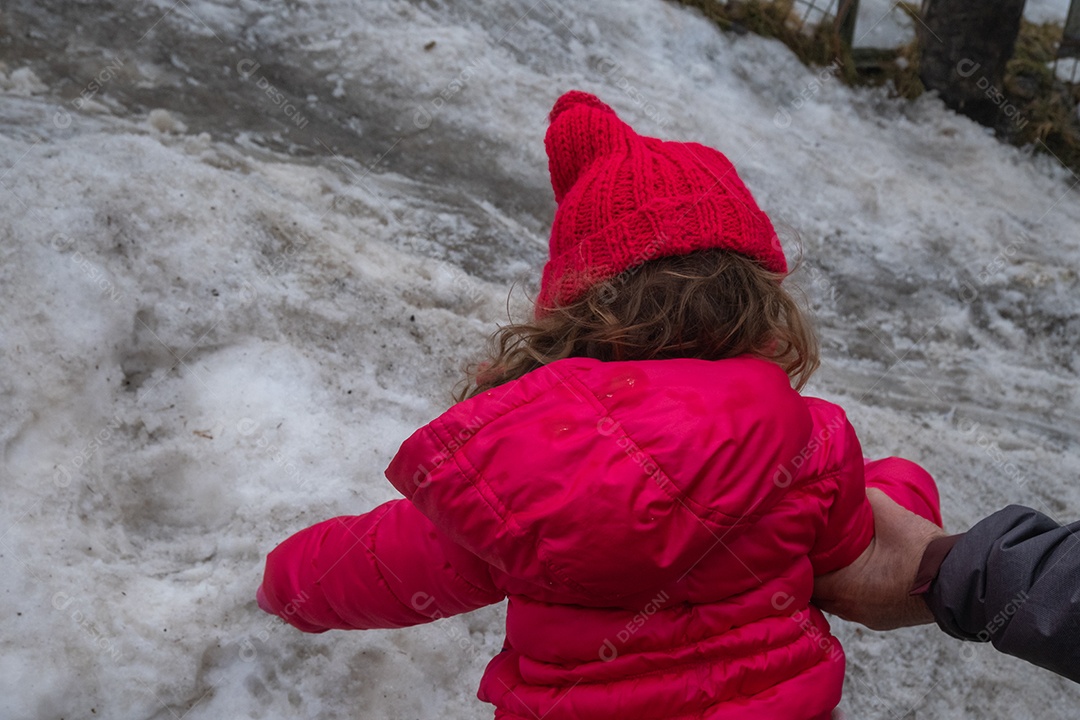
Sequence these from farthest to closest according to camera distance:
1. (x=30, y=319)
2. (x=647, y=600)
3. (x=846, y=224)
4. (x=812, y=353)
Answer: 1. (x=846, y=224)
2. (x=30, y=319)
3. (x=812, y=353)
4. (x=647, y=600)

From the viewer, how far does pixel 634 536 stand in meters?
1.44

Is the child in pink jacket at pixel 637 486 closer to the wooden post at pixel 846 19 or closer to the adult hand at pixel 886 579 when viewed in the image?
the adult hand at pixel 886 579

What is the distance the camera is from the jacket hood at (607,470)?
1.45 metres

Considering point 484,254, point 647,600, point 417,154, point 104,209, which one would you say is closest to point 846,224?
point 484,254

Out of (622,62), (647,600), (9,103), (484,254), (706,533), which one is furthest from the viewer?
(622,62)

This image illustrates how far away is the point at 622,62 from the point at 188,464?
256 centimetres

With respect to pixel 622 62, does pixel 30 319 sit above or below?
below

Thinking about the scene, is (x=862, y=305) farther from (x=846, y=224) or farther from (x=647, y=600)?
(x=647, y=600)

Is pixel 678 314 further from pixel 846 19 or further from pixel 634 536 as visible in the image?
pixel 846 19

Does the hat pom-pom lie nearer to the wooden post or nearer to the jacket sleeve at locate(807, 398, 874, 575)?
the jacket sleeve at locate(807, 398, 874, 575)

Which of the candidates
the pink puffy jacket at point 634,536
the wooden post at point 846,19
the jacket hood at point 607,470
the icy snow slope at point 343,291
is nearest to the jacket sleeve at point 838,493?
the pink puffy jacket at point 634,536

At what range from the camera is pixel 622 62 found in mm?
3916

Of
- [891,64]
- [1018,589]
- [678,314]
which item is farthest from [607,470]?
[891,64]

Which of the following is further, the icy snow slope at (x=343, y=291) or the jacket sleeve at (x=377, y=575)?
the icy snow slope at (x=343, y=291)
